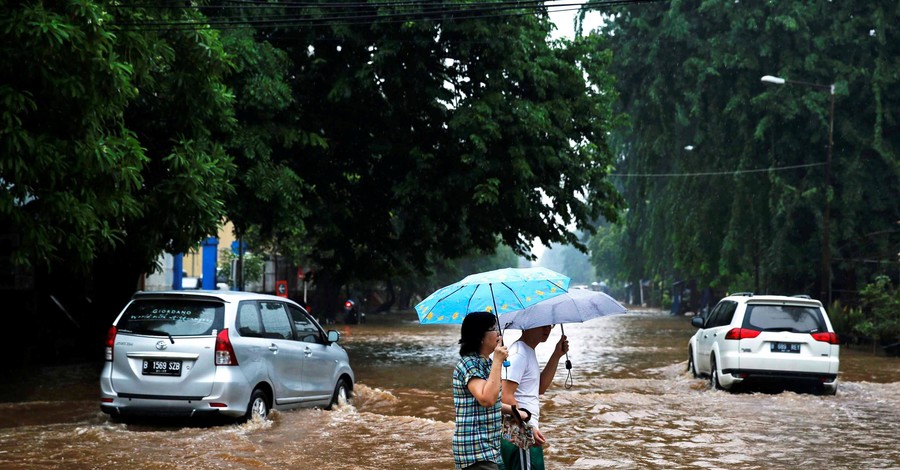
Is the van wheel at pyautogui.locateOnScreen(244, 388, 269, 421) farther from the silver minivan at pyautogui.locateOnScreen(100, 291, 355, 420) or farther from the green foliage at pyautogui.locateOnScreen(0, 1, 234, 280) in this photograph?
the green foliage at pyautogui.locateOnScreen(0, 1, 234, 280)

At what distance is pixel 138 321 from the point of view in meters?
12.1

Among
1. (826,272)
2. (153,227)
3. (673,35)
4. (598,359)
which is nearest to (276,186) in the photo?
(153,227)

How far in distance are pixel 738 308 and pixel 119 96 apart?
381 inches

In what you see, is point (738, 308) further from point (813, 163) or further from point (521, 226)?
point (813, 163)

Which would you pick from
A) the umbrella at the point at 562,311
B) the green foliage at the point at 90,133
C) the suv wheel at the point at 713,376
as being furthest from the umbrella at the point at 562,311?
the suv wheel at the point at 713,376

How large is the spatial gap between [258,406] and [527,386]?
6.45m

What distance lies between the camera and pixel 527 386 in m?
6.50

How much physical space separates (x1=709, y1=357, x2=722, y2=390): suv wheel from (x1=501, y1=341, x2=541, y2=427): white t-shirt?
37.7 ft

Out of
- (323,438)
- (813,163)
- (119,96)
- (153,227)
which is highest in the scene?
(813,163)

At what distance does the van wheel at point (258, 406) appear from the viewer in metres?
12.1

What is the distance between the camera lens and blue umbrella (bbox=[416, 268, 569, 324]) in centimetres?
687

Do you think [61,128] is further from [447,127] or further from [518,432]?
[447,127]

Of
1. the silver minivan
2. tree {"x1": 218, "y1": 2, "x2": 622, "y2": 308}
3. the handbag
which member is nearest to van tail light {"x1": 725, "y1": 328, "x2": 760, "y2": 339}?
tree {"x1": 218, "y1": 2, "x2": 622, "y2": 308}

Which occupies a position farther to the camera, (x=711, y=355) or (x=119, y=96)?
(x=711, y=355)
